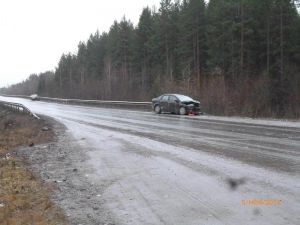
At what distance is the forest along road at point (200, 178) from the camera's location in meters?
6.76

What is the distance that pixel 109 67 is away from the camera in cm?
8475

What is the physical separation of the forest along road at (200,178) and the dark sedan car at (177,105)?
628 inches

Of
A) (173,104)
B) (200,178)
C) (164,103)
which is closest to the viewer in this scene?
(200,178)

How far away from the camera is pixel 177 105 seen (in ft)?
110

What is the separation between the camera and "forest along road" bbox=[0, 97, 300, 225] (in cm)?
676

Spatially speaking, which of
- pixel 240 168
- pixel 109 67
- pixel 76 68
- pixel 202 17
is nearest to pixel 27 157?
pixel 240 168

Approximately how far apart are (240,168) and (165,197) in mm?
2766

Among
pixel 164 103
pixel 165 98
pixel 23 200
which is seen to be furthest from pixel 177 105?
pixel 23 200

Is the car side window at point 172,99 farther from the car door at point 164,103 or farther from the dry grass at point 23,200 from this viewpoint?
the dry grass at point 23,200

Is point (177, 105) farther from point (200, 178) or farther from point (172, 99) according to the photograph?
point (200, 178)

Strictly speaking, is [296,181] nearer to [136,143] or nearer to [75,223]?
[75,223]

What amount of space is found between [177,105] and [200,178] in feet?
79.6

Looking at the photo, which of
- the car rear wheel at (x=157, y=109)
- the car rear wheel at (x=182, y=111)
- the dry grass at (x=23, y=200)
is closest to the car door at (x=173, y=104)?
the car rear wheel at (x=182, y=111)

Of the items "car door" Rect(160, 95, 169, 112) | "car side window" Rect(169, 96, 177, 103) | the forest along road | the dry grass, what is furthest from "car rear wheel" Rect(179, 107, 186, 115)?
the dry grass
